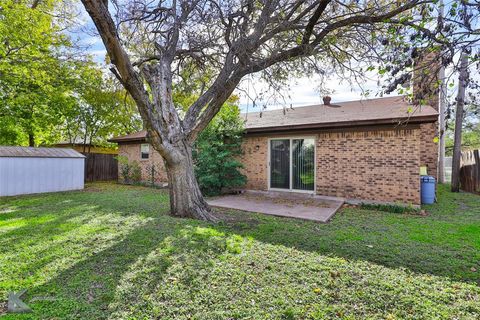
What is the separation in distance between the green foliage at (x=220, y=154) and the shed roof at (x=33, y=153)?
641cm

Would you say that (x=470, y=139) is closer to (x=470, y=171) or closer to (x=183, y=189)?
(x=470, y=171)

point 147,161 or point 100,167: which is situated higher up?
point 147,161

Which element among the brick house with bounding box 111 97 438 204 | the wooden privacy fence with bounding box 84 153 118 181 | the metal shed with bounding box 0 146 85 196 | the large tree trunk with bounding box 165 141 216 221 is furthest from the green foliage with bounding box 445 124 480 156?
the metal shed with bounding box 0 146 85 196

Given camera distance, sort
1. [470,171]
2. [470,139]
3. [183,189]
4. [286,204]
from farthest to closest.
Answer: [470,139], [470,171], [286,204], [183,189]

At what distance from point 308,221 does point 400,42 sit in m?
4.03

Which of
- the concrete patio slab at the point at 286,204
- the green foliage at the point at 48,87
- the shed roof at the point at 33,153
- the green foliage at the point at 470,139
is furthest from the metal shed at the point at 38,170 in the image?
the green foliage at the point at 470,139

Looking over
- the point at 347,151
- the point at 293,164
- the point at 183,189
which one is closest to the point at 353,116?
the point at 347,151

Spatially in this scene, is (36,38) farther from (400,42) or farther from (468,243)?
(468,243)

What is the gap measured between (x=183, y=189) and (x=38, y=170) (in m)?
8.48

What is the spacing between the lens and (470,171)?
35.8 feet

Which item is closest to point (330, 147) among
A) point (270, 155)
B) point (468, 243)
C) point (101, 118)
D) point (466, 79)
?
point (270, 155)

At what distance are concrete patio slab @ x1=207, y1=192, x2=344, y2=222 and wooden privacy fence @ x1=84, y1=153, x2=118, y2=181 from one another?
1089cm

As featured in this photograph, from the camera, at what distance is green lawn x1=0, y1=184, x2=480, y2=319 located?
2.49 meters

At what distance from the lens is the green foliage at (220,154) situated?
9438 mm
